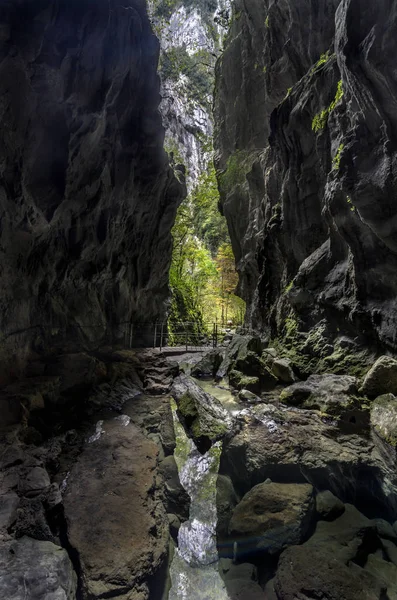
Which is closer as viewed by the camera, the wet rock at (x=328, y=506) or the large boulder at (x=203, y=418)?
the wet rock at (x=328, y=506)

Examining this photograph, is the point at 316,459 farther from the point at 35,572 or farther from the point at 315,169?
the point at 315,169

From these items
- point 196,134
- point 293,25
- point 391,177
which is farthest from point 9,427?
point 196,134

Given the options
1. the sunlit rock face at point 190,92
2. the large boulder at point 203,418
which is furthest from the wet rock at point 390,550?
the sunlit rock face at point 190,92

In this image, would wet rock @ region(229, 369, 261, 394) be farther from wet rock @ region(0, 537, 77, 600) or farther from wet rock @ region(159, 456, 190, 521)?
wet rock @ region(0, 537, 77, 600)

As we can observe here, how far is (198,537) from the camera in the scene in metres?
4.23

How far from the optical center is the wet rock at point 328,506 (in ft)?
13.7

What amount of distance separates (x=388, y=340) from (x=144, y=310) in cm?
1306

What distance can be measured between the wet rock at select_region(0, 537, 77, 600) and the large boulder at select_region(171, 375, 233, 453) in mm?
3831

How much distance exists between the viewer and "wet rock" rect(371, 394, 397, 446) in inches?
227

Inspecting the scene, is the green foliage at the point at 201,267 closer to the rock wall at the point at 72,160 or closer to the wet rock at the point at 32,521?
the rock wall at the point at 72,160

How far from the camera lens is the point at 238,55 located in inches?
789

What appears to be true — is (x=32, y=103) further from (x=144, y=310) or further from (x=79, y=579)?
(x=144, y=310)

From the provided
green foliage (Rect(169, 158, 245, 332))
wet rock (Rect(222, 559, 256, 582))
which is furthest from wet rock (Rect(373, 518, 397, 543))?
green foliage (Rect(169, 158, 245, 332))

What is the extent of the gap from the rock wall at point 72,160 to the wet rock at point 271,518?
5903mm
